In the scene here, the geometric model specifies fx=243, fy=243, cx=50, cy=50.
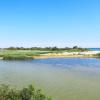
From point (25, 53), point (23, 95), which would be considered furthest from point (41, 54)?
point (23, 95)

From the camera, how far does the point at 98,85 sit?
18953 mm

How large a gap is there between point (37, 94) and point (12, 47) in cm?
9910

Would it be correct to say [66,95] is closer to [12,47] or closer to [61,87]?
[61,87]

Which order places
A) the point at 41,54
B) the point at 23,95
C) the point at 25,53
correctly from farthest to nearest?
the point at 25,53, the point at 41,54, the point at 23,95

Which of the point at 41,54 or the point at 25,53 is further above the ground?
the point at 25,53

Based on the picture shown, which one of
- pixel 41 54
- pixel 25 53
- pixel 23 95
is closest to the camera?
pixel 23 95

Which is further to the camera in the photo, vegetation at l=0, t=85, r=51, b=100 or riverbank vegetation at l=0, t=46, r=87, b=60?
riverbank vegetation at l=0, t=46, r=87, b=60

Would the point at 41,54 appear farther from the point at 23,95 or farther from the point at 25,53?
the point at 23,95

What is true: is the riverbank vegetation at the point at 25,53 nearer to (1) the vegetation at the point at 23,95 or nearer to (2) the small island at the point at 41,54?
(2) the small island at the point at 41,54

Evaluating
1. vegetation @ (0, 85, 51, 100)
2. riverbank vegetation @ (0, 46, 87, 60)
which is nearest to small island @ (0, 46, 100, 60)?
riverbank vegetation @ (0, 46, 87, 60)

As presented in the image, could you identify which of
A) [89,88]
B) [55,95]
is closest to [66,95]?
[55,95]

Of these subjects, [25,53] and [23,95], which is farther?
[25,53]

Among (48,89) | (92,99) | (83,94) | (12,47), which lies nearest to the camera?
(92,99)

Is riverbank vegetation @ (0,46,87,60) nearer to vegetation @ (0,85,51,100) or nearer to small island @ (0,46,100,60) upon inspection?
small island @ (0,46,100,60)
